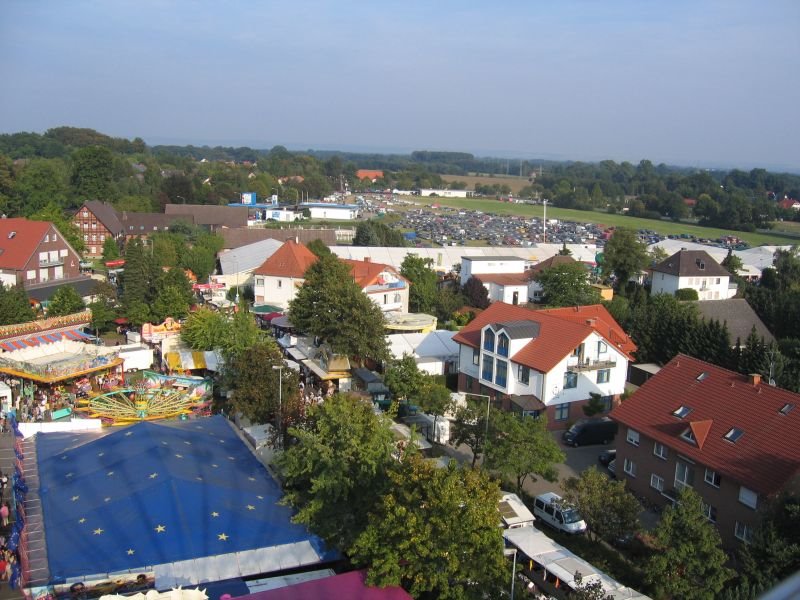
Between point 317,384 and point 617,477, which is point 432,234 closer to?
point 317,384

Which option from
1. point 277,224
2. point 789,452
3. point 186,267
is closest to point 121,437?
point 789,452

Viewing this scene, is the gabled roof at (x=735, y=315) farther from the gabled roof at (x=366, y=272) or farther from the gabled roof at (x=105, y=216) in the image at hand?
the gabled roof at (x=105, y=216)

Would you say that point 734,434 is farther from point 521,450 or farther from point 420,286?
point 420,286

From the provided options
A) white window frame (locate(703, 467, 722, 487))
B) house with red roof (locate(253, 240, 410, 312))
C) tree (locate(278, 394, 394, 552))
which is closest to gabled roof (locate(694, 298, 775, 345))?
house with red roof (locate(253, 240, 410, 312))

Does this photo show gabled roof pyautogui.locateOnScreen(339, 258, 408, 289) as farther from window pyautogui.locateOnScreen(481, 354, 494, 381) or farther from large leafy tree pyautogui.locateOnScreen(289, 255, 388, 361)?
window pyautogui.locateOnScreen(481, 354, 494, 381)

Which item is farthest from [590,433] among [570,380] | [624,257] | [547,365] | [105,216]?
[105,216]

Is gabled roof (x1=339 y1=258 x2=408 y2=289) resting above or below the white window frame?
above
